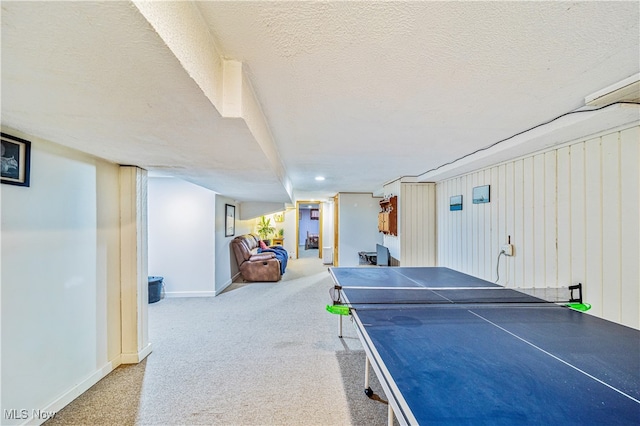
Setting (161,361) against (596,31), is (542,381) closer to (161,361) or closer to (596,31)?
(596,31)

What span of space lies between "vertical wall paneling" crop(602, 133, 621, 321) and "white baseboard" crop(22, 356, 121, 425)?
13.2 feet

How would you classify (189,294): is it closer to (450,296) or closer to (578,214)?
(450,296)

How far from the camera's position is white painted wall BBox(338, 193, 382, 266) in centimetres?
686

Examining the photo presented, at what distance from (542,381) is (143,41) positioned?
5.81 feet

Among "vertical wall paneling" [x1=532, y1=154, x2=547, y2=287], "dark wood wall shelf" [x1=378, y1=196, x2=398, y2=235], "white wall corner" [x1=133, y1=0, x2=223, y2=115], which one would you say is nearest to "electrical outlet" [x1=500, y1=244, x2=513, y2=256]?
"vertical wall paneling" [x1=532, y1=154, x2=547, y2=287]

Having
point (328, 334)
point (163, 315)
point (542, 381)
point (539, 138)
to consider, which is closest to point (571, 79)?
point (539, 138)

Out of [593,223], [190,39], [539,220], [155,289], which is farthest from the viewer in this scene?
[155,289]

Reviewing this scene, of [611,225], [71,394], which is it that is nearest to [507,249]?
[611,225]

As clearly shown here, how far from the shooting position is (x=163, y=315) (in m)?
3.77

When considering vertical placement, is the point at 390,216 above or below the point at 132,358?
above

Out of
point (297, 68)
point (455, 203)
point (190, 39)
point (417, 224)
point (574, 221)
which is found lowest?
point (417, 224)

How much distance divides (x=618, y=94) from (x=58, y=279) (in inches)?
147

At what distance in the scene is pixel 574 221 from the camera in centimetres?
223

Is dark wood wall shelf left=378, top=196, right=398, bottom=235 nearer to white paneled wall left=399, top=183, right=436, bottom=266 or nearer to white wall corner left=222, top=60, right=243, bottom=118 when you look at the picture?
white paneled wall left=399, top=183, right=436, bottom=266
